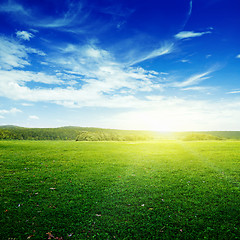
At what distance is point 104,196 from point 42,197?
4.40m

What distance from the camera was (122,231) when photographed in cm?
862

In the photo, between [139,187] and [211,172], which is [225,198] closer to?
[139,187]

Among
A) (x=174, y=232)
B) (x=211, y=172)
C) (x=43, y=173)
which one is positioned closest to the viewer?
(x=174, y=232)

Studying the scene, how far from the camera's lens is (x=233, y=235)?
845cm

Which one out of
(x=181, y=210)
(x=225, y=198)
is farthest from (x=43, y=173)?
(x=225, y=198)

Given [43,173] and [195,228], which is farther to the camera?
[43,173]

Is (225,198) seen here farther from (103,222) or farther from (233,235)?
(103,222)

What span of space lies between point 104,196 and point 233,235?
7957 mm

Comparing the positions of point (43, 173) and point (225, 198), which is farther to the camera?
point (43, 173)

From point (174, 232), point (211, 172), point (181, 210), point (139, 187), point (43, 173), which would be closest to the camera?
point (174, 232)

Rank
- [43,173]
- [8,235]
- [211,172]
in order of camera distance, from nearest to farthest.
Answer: [8,235]
[43,173]
[211,172]

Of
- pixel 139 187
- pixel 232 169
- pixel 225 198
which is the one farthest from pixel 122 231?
pixel 232 169

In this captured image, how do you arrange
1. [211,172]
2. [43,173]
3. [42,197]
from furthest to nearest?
[211,172] → [43,173] → [42,197]

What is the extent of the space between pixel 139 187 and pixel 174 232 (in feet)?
20.9
